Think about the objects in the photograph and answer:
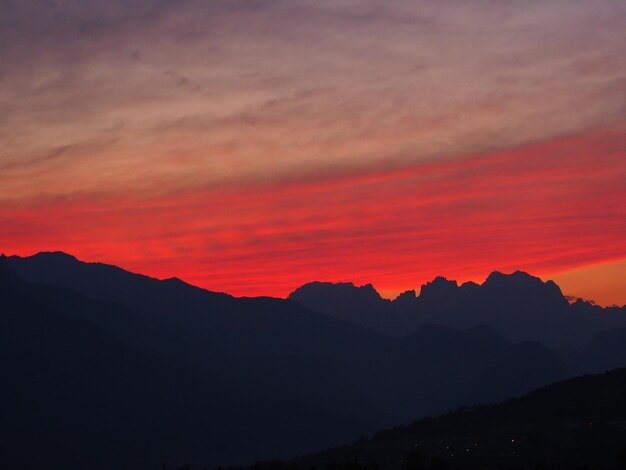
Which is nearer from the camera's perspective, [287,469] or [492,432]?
[287,469]

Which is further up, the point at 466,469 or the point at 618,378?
the point at 618,378

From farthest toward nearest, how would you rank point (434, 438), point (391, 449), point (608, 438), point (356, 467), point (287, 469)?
Answer: point (434, 438) < point (391, 449) < point (608, 438) < point (287, 469) < point (356, 467)

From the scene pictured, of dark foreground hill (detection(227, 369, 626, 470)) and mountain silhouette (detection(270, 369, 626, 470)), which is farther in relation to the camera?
mountain silhouette (detection(270, 369, 626, 470))

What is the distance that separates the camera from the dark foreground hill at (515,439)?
138250mm

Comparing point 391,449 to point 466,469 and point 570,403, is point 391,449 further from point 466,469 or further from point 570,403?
point 570,403

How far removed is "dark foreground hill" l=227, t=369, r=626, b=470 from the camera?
138m

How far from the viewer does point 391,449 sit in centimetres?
16162

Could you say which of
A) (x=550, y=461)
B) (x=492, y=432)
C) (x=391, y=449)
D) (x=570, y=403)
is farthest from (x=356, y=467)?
(x=570, y=403)

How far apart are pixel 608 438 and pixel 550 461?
1508 cm

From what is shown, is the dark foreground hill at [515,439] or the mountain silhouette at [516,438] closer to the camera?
the dark foreground hill at [515,439]

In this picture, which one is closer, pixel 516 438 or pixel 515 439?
pixel 515 439

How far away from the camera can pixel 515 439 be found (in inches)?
6102

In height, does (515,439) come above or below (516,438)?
below

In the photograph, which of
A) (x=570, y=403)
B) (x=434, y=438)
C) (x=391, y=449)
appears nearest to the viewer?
(x=391, y=449)
